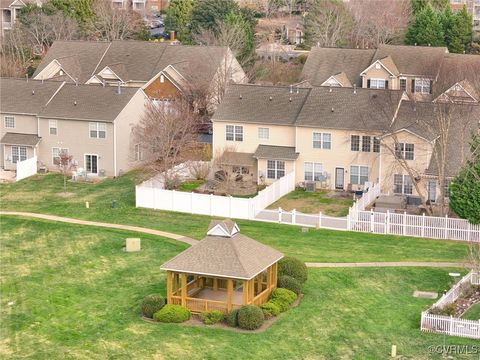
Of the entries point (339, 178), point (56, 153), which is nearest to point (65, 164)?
point (56, 153)

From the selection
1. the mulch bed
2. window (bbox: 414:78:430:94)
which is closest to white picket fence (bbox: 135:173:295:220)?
the mulch bed

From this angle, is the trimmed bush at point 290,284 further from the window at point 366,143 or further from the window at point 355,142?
the window at point 355,142

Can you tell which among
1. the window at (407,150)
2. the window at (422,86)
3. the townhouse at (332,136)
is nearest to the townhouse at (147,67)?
the townhouse at (332,136)

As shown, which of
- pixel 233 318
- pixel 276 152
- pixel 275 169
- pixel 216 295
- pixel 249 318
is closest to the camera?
pixel 249 318

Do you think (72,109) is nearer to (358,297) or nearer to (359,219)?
(359,219)

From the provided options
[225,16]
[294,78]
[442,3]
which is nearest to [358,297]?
[294,78]

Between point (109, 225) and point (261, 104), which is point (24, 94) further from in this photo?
point (109, 225)
